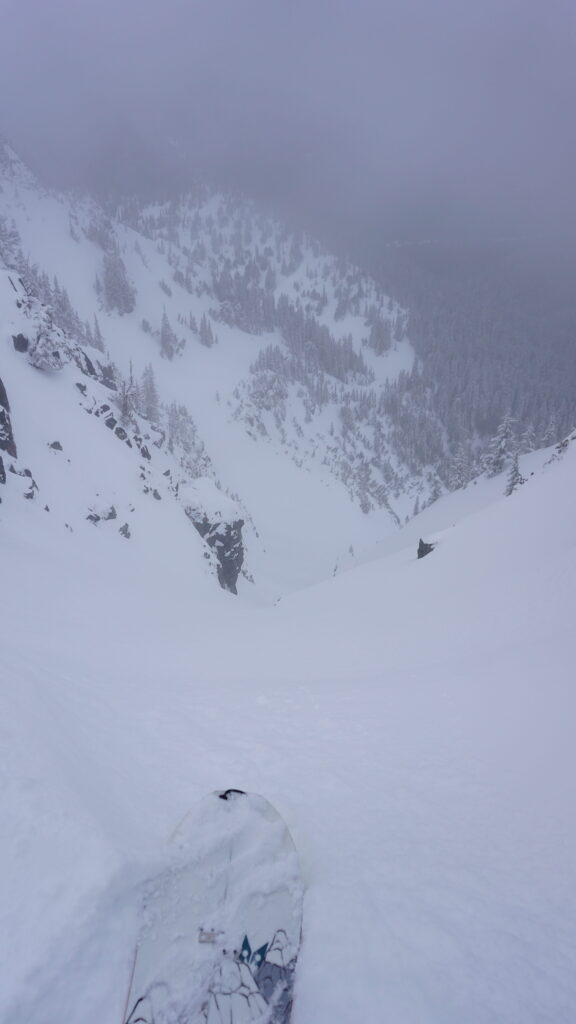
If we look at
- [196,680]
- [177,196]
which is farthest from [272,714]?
[177,196]

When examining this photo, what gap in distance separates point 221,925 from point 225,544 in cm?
3253

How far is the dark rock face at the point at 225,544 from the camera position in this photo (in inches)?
1372

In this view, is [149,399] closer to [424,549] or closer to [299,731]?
[424,549]

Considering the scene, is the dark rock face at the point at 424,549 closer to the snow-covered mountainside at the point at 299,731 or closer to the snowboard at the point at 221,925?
the snow-covered mountainside at the point at 299,731

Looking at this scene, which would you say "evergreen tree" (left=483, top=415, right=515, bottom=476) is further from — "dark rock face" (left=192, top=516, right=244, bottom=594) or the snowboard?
the snowboard

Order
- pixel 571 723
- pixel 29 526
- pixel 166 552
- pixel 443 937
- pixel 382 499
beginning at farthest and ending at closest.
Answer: pixel 382 499 → pixel 166 552 → pixel 29 526 → pixel 571 723 → pixel 443 937

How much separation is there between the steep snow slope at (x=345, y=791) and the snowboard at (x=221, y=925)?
152mm

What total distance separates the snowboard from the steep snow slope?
0.15m

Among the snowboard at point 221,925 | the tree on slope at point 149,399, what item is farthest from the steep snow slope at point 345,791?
the tree on slope at point 149,399

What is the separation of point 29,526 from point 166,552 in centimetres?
1061

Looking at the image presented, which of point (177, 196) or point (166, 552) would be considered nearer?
point (166, 552)

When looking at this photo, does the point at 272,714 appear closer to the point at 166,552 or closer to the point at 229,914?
the point at 229,914

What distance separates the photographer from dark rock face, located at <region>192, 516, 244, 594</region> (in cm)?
3484

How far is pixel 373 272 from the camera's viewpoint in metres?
173
